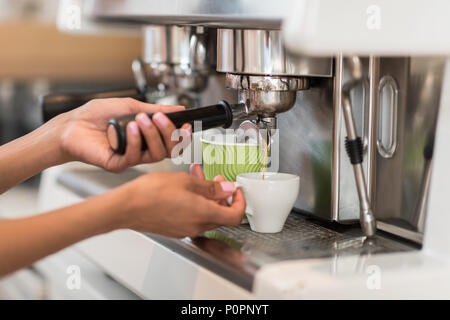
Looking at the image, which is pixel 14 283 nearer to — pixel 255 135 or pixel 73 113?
pixel 73 113

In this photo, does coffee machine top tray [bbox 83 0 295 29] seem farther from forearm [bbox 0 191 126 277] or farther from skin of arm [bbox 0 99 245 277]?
forearm [bbox 0 191 126 277]

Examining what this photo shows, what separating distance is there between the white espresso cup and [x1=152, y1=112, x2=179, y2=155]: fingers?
9 centimetres

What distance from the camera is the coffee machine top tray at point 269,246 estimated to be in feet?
1.93

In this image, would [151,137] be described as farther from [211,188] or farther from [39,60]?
[39,60]

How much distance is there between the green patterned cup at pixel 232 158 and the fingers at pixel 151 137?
0.10 m

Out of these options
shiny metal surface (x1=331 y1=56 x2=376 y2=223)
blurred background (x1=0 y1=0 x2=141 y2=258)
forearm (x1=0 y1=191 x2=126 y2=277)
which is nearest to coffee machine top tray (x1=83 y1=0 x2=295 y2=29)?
shiny metal surface (x1=331 y1=56 x2=376 y2=223)

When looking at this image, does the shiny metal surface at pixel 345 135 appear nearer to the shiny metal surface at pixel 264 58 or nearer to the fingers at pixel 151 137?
the shiny metal surface at pixel 264 58

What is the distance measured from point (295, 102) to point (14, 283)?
0.65m

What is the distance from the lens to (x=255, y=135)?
29.1 inches

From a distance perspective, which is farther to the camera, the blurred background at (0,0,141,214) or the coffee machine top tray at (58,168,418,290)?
the blurred background at (0,0,141,214)

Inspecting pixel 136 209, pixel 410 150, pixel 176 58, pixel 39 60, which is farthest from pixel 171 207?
pixel 39 60

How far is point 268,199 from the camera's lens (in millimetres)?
655

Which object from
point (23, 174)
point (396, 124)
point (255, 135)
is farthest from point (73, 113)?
point (396, 124)

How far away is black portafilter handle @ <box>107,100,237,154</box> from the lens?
616mm
